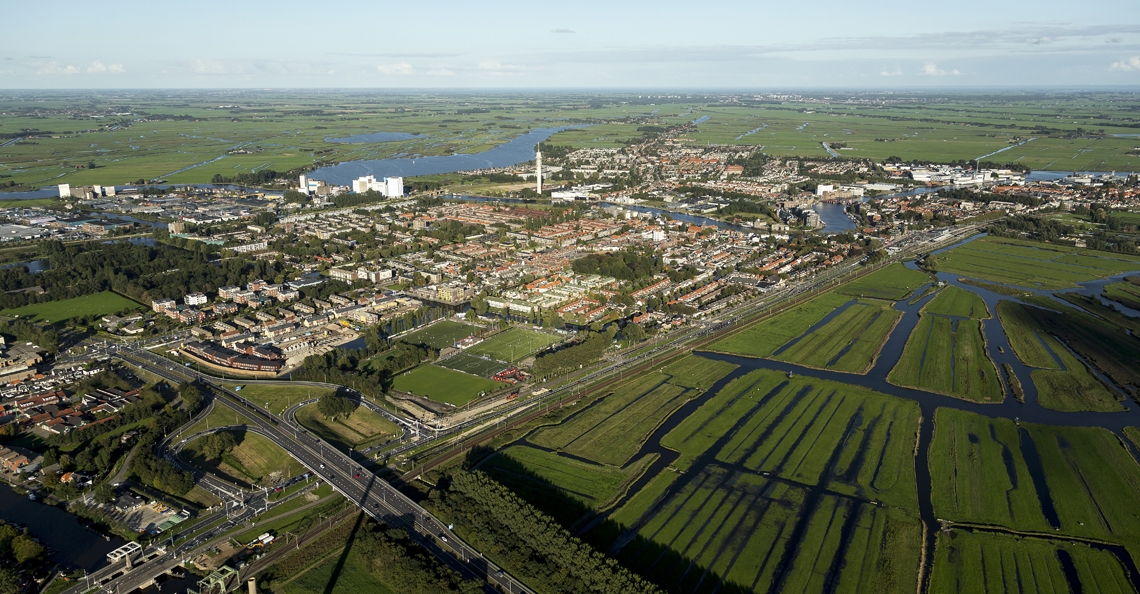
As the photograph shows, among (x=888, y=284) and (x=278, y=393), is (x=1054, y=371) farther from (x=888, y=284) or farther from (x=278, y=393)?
(x=278, y=393)

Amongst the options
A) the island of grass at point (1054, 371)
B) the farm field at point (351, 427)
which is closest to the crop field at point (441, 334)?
the farm field at point (351, 427)

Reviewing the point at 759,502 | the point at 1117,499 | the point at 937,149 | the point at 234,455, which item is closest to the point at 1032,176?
the point at 937,149

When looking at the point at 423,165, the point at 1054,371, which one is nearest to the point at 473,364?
the point at 1054,371

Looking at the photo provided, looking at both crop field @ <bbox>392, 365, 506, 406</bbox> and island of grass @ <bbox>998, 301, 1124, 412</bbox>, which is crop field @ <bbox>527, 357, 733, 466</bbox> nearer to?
crop field @ <bbox>392, 365, 506, 406</bbox>

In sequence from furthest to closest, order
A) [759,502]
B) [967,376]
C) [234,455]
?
1. [967,376]
2. [234,455]
3. [759,502]

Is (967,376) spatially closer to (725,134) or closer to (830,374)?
(830,374)

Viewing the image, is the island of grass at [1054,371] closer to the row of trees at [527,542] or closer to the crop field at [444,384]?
the row of trees at [527,542]

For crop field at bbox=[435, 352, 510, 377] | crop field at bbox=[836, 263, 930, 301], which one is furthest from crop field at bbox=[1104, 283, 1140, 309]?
crop field at bbox=[435, 352, 510, 377]
